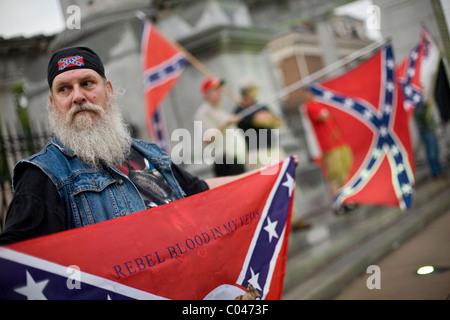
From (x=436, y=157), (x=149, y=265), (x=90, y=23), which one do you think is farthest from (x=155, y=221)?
(x=436, y=157)

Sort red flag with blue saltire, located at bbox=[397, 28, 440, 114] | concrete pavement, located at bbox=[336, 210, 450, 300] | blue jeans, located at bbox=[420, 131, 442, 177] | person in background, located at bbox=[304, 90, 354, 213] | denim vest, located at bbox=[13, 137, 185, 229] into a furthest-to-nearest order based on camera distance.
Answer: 1. blue jeans, located at bbox=[420, 131, 442, 177]
2. red flag with blue saltire, located at bbox=[397, 28, 440, 114]
3. person in background, located at bbox=[304, 90, 354, 213]
4. concrete pavement, located at bbox=[336, 210, 450, 300]
5. denim vest, located at bbox=[13, 137, 185, 229]

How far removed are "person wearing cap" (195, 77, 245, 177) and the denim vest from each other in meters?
3.55

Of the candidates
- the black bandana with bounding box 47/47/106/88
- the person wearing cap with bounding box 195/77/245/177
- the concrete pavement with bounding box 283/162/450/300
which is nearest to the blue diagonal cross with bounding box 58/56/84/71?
the black bandana with bounding box 47/47/106/88

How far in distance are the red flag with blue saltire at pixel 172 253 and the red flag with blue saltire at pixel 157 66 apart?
3496 mm

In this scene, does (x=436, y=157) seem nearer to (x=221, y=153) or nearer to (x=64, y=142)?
(x=221, y=153)

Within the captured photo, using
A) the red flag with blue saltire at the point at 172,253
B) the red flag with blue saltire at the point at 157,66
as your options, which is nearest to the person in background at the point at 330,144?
the red flag with blue saltire at the point at 157,66

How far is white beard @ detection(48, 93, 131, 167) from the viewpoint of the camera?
6.32ft

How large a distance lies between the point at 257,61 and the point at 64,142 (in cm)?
617

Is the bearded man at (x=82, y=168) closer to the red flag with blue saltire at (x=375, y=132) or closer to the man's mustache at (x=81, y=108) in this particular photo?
the man's mustache at (x=81, y=108)

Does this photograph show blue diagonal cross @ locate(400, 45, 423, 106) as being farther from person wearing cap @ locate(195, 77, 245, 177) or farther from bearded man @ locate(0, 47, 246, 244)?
bearded man @ locate(0, 47, 246, 244)

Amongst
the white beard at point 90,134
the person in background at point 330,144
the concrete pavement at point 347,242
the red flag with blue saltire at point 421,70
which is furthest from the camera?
the red flag with blue saltire at point 421,70

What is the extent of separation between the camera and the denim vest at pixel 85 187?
1740mm

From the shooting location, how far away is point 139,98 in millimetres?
6848

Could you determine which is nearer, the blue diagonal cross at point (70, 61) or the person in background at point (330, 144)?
the blue diagonal cross at point (70, 61)
